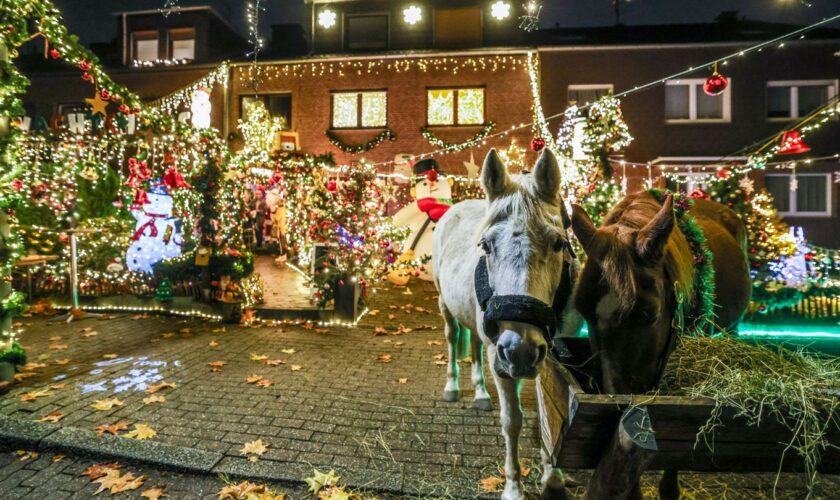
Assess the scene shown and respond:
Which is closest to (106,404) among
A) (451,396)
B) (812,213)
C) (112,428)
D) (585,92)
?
(112,428)

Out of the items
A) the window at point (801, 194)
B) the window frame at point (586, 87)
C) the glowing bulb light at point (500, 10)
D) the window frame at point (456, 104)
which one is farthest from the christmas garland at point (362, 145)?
the window at point (801, 194)

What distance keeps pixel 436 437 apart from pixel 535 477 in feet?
3.11

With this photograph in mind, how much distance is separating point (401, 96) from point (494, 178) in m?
16.0

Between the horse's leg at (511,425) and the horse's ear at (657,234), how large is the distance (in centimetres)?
107

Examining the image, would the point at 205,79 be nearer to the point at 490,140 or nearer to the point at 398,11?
the point at 398,11

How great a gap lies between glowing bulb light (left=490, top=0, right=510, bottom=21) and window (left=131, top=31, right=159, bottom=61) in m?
15.8

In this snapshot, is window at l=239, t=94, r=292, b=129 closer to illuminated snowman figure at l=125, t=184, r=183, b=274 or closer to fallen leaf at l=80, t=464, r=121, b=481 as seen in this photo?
illuminated snowman figure at l=125, t=184, r=183, b=274

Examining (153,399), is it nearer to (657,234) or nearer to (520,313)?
(520,313)

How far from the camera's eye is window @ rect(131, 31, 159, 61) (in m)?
19.5

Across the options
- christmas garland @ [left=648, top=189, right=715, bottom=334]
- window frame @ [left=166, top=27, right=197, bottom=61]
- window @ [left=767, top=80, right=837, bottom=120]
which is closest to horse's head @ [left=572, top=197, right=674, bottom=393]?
christmas garland @ [left=648, top=189, right=715, bottom=334]

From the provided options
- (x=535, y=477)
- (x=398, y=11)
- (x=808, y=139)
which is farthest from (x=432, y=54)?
(x=535, y=477)

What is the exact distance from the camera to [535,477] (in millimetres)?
3078

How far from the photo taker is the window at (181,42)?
63.7 ft

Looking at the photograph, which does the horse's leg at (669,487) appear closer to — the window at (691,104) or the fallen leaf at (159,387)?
the fallen leaf at (159,387)
